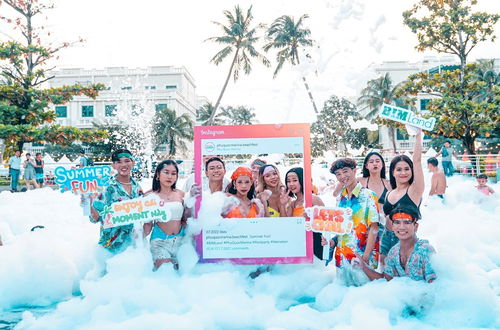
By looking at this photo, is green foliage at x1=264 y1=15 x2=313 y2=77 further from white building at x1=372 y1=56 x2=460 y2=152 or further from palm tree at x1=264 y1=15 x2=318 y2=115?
white building at x1=372 y1=56 x2=460 y2=152

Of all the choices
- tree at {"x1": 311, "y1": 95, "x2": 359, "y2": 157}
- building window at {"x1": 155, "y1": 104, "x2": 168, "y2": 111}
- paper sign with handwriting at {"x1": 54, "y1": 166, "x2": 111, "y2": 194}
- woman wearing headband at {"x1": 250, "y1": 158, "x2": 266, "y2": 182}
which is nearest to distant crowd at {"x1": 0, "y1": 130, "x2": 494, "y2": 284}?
paper sign with handwriting at {"x1": 54, "y1": 166, "x2": 111, "y2": 194}

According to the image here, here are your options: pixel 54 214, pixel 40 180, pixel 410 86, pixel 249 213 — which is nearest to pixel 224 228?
pixel 249 213

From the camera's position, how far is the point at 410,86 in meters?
18.7

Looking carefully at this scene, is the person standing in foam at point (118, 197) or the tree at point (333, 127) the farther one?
the tree at point (333, 127)

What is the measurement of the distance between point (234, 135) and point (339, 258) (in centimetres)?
155

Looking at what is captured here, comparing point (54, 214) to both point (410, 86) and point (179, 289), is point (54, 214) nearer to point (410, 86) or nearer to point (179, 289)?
point (179, 289)

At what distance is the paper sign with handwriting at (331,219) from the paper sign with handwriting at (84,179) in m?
2.06

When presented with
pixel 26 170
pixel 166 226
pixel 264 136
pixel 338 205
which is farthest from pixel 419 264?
pixel 26 170

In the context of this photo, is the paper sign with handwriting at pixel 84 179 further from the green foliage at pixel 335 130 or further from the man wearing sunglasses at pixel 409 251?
the green foliage at pixel 335 130

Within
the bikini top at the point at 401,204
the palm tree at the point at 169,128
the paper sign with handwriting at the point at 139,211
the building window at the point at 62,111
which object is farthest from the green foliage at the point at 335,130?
the paper sign with handwriting at the point at 139,211

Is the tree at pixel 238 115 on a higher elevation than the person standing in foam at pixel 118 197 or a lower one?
higher

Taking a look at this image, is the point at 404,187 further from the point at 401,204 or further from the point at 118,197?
the point at 118,197

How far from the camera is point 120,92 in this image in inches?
1658

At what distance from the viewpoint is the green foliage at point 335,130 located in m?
36.2
